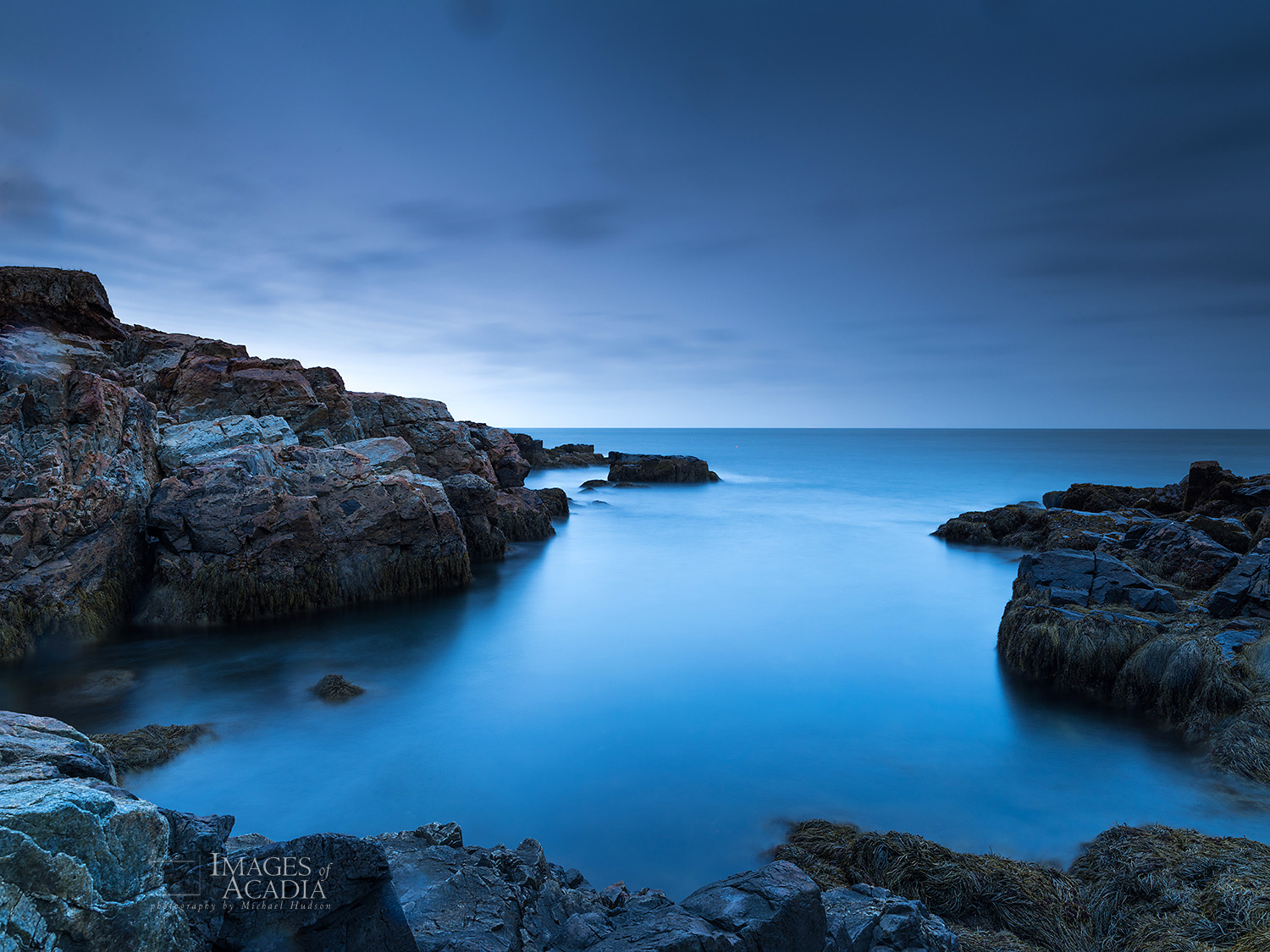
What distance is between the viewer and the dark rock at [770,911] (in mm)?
3127

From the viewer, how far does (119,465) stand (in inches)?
440

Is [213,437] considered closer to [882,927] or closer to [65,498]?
[65,498]

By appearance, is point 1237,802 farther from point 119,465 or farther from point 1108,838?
point 119,465

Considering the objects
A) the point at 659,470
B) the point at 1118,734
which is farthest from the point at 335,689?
the point at 659,470

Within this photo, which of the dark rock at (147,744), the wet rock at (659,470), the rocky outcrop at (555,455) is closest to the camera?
the dark rock at (147,744)

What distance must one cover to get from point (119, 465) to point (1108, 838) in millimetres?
15156

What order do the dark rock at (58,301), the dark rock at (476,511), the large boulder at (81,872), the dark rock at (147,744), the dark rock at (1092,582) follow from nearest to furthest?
1. the large boulder at (81,872)
2. the dark rock at (147,744)
3. the dark rock at (1092,582)
4. the dark rock at (58,301)
5. the dark rock at (476,511)

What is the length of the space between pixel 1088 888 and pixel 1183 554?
10.6 m

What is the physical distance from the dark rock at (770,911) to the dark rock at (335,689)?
7251 mm

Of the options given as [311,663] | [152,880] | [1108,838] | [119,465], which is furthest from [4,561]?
[1108,838]

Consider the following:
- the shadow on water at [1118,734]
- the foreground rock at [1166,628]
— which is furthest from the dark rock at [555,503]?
the shadow on water at [1118,734]

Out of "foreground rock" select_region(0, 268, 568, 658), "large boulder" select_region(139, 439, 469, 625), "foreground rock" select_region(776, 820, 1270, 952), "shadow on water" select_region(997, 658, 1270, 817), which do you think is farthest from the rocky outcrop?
"foreground rock" select_region(776, 820, 1270, 952)

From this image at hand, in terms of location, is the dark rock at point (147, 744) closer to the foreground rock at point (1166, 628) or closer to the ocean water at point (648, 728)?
the ocean water at point (648, 728)

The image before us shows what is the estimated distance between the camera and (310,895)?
292cm
